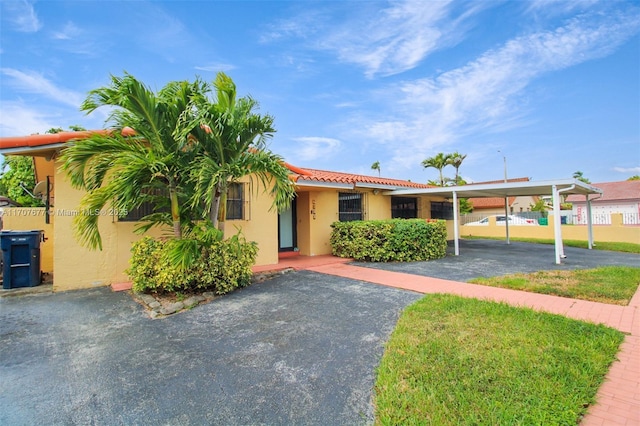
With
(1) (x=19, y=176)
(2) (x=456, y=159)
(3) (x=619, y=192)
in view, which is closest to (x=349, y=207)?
(1) (x=19, y=176)

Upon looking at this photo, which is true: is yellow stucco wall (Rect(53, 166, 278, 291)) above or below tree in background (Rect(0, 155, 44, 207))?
below

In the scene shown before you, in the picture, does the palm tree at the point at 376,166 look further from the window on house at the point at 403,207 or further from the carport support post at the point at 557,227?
the carport support post at the point at 557,227

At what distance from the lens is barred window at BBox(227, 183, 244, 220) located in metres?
9.27

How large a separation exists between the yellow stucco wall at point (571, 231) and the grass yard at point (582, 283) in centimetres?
1107

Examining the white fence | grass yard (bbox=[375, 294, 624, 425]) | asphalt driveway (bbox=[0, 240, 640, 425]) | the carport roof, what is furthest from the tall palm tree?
the white fence

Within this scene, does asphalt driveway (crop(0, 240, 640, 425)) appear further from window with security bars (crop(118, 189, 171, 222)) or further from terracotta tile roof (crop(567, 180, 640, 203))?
terracotta tile roof (crop(567, 180, 640, 203))

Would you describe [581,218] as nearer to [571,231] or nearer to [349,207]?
[571,231]

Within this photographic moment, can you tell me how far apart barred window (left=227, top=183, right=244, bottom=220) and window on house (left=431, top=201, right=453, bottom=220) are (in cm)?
1249

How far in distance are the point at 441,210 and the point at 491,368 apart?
661 inches

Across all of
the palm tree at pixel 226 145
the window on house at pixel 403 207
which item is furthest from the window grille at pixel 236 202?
the window on house at pixel 403 207

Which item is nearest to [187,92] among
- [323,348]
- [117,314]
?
[117,314]

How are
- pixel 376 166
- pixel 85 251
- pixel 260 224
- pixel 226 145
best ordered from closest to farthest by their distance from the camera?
pixel 226 145 → pixel 85 251 → pixel 260 224 → pixel 376 166

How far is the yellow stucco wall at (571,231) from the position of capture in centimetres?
1677

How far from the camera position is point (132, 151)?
5.93 m
